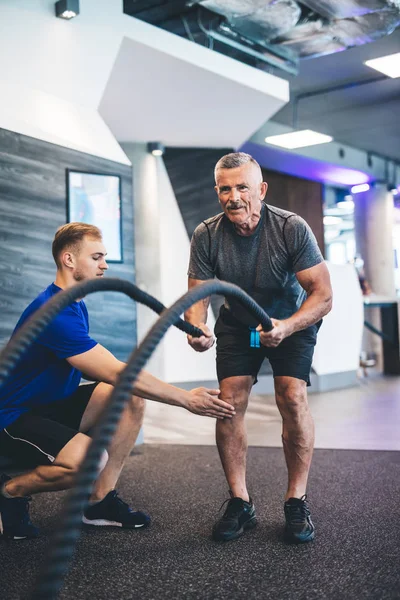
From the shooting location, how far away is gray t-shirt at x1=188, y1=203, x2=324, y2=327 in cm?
223

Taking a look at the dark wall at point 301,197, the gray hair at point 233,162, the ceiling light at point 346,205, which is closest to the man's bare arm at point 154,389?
the gray hair at point 233,162

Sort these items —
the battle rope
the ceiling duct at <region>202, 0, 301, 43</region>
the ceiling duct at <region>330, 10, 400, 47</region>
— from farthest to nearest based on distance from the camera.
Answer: the ceiling duct at <region>330, 10, 400, 47</region> < the ceiling duct at <region>202, 0, 301, 43</region> < the battle rope

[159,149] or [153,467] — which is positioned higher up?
[159,149]

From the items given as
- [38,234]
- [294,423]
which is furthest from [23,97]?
[294,423]

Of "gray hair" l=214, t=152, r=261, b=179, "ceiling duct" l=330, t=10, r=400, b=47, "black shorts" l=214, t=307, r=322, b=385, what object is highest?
"ceiling duct" l=330, t=10, r=400, b=47

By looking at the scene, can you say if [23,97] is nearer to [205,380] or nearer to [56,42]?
[56,42]

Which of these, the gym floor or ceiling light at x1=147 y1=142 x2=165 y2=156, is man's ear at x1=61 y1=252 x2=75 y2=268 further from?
ceiling light at x1=147 y1=142 x2=165 y2=156

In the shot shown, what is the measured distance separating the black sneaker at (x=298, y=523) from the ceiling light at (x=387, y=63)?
501 centimetres

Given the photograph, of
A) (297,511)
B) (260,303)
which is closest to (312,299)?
(260,303)

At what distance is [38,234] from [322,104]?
6.00 metres

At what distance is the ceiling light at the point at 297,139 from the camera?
805cm

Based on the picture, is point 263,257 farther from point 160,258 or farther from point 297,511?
point 160,258

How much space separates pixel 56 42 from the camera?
15.0 ft

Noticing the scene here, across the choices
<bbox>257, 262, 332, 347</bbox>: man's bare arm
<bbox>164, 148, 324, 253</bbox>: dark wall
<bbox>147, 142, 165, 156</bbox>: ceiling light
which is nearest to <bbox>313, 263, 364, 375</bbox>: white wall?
<bbox>164, 148, 324, 253</bbox>: dark wall
